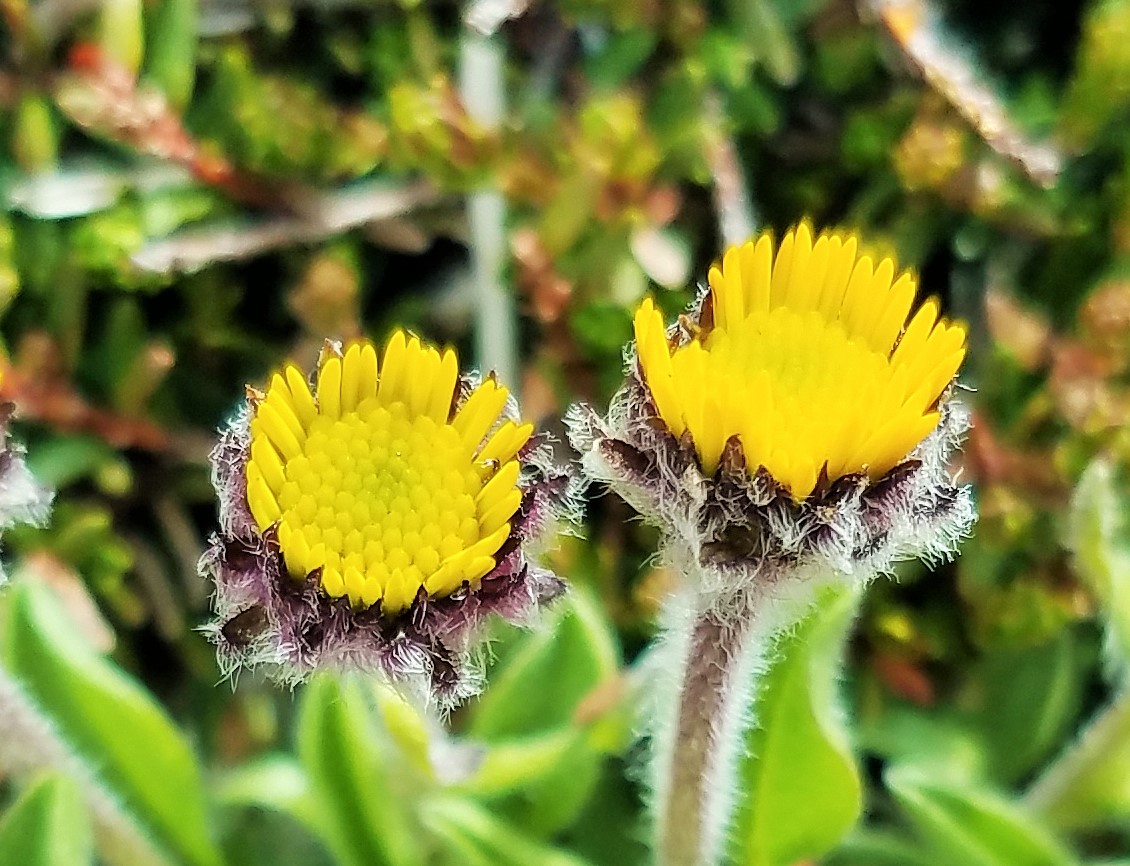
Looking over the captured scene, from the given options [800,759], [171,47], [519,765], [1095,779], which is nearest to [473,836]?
[519,765]

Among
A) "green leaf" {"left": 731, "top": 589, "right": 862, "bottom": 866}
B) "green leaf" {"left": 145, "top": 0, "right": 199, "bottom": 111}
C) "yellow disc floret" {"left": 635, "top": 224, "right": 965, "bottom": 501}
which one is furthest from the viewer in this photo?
"green leaf" {"left": 145, "top": 0, "right": 199, "bottom": 111}

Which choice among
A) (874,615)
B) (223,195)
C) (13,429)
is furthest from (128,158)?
(874,615)

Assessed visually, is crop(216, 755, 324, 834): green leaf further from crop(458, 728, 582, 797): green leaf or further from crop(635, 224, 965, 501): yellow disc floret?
crop(635, 224, 965, 501): yellow disc floret

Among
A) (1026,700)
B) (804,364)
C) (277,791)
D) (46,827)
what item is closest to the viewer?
(804,364)

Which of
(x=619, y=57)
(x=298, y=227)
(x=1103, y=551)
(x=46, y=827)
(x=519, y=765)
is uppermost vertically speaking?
(x=619, y=57)

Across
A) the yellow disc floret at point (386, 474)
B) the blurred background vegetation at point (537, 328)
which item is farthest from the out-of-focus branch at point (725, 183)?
the yellow disc floret at point (386, 474)

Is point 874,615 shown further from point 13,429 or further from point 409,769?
point 13,429

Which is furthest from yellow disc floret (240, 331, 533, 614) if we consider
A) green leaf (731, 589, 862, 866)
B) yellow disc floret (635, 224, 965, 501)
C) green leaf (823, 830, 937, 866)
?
green leaf (823, 830, 937, 866)

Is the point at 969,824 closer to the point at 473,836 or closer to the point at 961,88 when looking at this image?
the point at 473,836

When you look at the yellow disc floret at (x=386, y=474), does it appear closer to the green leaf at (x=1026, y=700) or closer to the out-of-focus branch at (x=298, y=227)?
the out-of-focus branch at (x=298, y=227)
